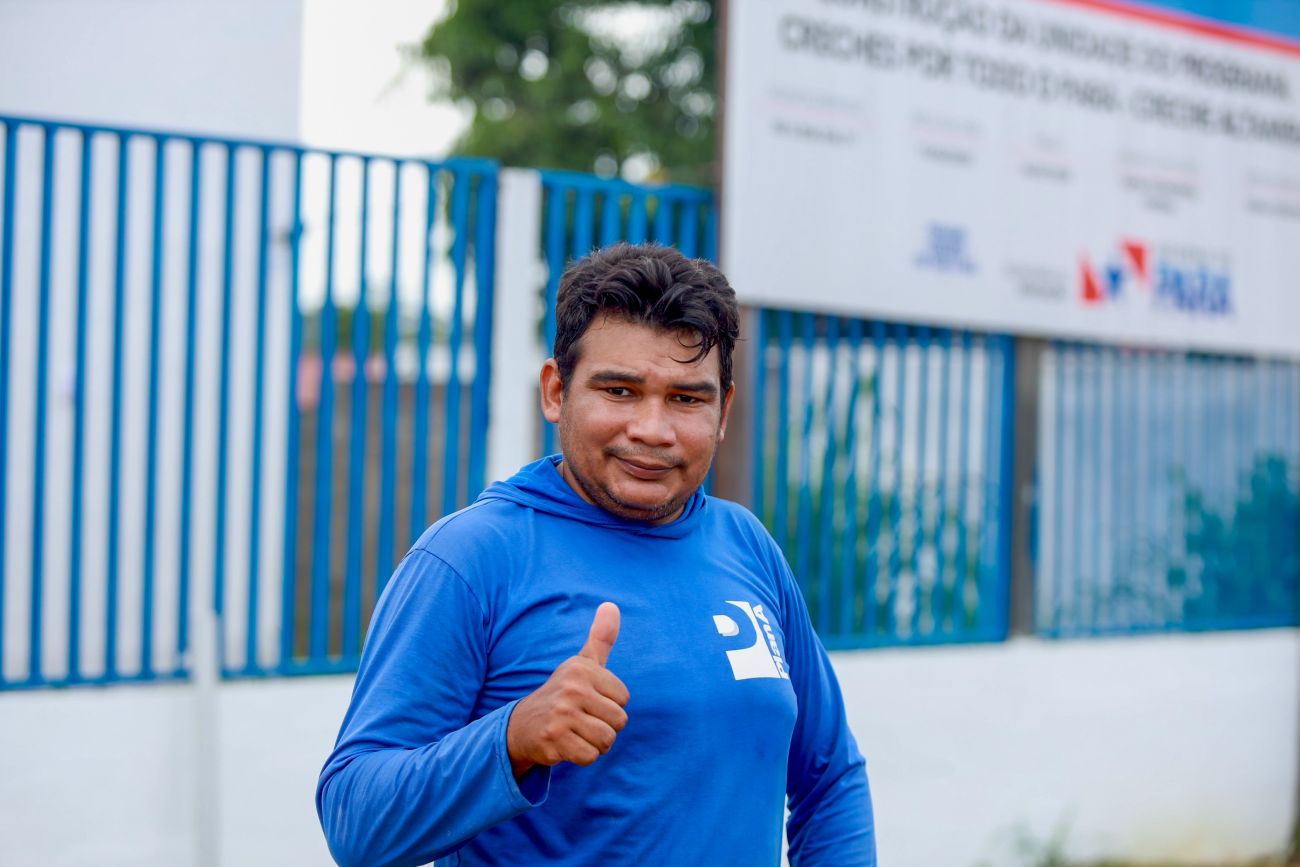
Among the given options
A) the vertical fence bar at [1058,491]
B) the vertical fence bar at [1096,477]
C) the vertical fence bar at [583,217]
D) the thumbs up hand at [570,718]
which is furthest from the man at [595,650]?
the vertical fence bar at [1096,477]

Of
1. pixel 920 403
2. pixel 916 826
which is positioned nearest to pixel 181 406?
pixel 920 403

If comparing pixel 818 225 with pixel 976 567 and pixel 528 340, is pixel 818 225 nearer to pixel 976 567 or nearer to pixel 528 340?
pixel 528 340

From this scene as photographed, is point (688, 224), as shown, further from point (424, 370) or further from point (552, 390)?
point (552, 390)

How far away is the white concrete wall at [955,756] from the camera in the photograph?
3543mm

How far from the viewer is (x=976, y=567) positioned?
5.02 metres

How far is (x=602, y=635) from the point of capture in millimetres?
1529

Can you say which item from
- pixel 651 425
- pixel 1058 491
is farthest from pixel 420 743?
pixel 1058 491

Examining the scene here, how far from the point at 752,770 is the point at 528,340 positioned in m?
2.48

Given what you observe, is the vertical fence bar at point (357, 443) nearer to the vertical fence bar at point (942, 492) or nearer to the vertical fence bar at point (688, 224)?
the vertical fence bar at point (688, 224)

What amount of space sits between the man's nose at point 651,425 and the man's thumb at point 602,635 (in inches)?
10.8

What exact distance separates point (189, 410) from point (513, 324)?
0.97 meters

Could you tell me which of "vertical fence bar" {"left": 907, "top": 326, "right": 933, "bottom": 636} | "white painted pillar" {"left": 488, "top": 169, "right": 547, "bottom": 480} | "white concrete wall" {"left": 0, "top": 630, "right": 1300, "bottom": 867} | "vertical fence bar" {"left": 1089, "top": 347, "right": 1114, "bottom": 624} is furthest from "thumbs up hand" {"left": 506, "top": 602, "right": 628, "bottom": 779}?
"vertical fence bar" {"left": 1089, "top": 347, "right": 1114, "bottom": 624}

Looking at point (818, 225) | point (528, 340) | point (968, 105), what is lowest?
point (528, 340)

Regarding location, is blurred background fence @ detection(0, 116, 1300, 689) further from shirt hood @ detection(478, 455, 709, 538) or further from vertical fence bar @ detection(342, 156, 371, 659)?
shirt hood @ detection(478, 455, 709, 538)
